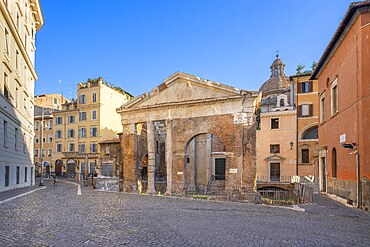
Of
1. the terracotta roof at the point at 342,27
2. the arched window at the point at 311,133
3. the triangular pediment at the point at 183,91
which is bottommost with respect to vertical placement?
the arched window at the point at 311,133

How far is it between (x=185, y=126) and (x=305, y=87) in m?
18.1

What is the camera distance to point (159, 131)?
111 ft

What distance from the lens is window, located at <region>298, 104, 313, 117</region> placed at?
110ft

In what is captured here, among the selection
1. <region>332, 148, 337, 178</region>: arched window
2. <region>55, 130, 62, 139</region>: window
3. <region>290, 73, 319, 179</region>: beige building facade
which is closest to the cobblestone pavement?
<region>332, 148, 337, 178</region>: arched window

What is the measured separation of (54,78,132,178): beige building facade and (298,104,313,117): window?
27.7 meters

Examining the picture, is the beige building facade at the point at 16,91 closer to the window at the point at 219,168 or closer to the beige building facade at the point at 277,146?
the window at the point at 219,168

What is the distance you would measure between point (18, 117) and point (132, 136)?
26.6 ft

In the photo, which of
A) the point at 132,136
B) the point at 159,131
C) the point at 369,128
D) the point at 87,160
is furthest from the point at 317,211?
the point at 87,160

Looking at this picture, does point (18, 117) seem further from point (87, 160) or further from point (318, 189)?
point (87, 160)

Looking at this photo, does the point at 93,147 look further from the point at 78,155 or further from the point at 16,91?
the point at 16,91

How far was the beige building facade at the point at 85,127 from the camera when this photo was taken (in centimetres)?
4775

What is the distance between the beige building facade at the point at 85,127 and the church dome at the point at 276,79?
25.3m

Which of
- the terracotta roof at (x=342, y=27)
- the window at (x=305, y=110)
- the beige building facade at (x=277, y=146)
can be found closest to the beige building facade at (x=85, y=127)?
the beige building facade at (x=277, y=146)

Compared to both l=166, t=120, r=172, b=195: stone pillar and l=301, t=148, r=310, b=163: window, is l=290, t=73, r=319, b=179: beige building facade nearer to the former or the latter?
l=301, t=148, r=310, b=163: window
